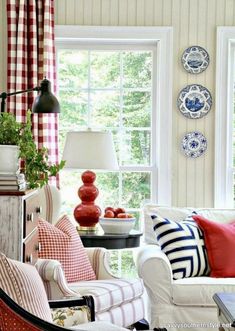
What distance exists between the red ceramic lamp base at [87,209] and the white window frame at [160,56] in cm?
72

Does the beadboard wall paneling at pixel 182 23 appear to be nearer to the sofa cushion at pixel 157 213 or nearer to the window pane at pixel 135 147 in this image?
the window pane at pixel 135 147

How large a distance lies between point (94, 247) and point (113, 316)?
0.79 metres

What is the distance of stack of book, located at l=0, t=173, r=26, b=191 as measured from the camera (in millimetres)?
3078

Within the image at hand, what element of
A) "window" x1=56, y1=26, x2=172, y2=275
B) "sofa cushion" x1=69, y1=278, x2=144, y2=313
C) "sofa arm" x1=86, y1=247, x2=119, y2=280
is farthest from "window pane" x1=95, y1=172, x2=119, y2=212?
"sofa cushion" x1=69, y1=278, x2=144, y2=313

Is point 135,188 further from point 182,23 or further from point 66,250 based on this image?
point 66,250

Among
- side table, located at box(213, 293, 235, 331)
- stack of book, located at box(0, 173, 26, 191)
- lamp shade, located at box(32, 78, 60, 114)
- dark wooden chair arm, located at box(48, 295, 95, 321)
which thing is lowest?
side table, located at box(213, 293, 235, 331)

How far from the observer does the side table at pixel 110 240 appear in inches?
182

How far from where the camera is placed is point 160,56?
17.4ft

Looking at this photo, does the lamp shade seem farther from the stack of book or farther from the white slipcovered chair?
the stack of book

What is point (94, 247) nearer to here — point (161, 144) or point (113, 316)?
point (113, 316)

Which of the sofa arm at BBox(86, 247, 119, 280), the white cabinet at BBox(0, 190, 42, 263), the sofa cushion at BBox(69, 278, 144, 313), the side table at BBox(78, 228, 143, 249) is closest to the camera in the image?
the white cabinet at BBox(0, 190, 42, 263)

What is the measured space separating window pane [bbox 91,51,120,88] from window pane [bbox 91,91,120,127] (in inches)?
3.0

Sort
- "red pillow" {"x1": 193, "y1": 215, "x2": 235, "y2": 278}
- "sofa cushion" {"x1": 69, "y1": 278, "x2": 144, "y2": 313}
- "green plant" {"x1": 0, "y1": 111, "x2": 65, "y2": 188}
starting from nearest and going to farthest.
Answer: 1. "green plant" {"x1": 0, "y1": 111, "x2": 65, "y2": 188}
2. "sofa cushion" {"x1": 69, "y1": 278, "x2": 144, "y2": 313}
3. "red pillow" {"x1": 193, "y1": 215, "x2": 235, "y2": 278}

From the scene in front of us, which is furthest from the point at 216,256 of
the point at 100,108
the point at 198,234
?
the point at 100,108
